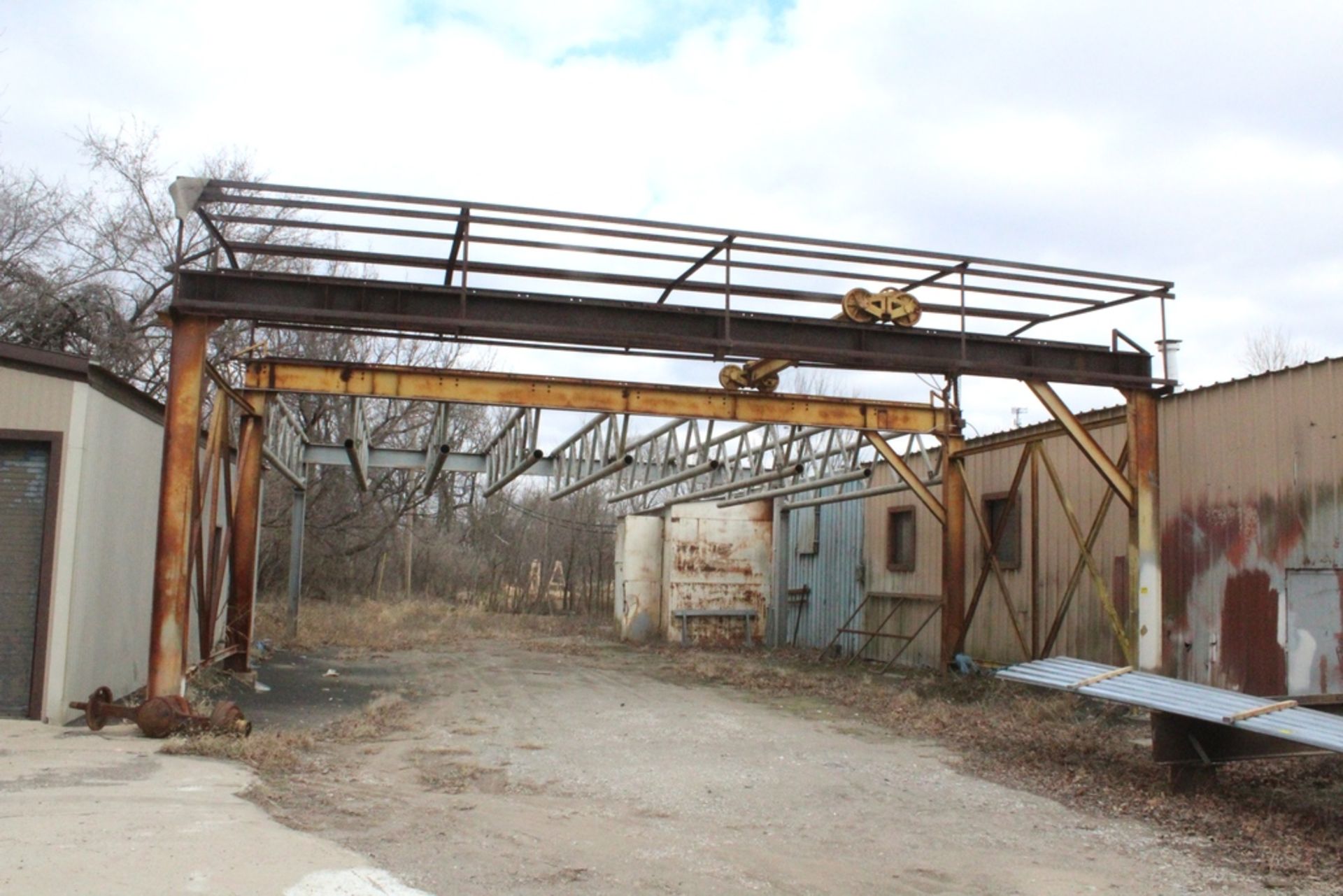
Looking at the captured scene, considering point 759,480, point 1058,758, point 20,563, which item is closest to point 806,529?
point 759,480

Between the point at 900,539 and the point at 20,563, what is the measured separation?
14605 millimetres

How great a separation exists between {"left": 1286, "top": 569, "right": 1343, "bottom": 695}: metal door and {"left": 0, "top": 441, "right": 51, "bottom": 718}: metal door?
12593 mm

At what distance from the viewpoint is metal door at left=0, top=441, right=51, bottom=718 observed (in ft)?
33.0

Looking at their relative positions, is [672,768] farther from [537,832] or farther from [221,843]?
[221,843]

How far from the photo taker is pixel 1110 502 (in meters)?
14.2

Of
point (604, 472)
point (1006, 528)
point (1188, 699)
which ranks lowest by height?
point (1188, 699)

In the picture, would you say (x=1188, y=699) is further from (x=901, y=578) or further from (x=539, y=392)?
(x=901, y=578)

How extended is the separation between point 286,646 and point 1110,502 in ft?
49.4

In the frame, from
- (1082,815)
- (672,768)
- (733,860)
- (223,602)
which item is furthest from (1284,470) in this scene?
(223,602)

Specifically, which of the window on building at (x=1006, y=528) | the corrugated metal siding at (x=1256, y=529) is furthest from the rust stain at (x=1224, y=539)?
the window on building at (x=1006, y=528)

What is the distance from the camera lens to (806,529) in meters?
24.2

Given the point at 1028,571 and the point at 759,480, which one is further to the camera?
the point at 759,480

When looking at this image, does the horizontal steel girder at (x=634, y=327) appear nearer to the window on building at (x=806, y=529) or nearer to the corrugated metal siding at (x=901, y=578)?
the corrugated metal siding at (x=901, y=578)

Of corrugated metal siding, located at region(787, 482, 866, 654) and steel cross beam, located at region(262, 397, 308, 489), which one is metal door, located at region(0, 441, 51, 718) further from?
corrugated metal siding, located at region(787, 482, 866, 654)
